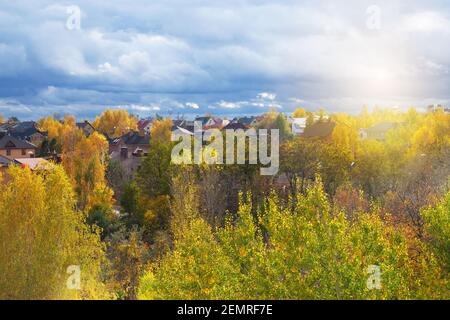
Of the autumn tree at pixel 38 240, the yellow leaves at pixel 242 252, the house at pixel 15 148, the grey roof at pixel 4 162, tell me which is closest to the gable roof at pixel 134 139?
the house at pixel 15 148

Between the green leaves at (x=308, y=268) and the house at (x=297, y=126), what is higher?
the house at (x=297, y=126)

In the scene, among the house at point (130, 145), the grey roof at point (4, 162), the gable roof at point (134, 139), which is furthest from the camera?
the gable roof at point (134, 139)

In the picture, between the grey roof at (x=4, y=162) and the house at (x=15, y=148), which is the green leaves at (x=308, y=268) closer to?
the grey roof at (x=4, y=162)

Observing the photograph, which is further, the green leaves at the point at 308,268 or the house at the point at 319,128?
the house at the point at 319,128

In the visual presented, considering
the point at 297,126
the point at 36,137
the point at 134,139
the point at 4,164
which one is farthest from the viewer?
the point at 297,126

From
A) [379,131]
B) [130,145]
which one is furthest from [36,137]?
[379,131]

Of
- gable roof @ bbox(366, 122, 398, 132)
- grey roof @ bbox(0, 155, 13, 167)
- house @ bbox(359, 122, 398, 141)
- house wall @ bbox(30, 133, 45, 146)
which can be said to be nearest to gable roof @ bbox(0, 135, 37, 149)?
grey roof @ bbox(0, 155, 13, 167)

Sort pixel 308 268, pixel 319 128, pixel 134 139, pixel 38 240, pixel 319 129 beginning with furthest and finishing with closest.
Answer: pixel 134 139
pixel 319 128
pixel 319 129
pixel 38 240
pixel 308 268

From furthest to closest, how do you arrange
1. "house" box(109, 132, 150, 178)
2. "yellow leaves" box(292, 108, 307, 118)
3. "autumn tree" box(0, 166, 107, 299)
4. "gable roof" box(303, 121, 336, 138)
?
1. "yellow leaves" box(292, 108, 307, 118)
2. "gable roof" box(303, 121, 336, 138)
3. "house" box(109, 132, 150, 178)
4. "autumn tree" box(0, 166, 107, 299)

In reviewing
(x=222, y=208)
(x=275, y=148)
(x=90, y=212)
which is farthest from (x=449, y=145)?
(x=90, y=212)

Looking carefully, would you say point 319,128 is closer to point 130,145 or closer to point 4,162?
point 130,145

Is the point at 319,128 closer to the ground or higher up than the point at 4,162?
higher up

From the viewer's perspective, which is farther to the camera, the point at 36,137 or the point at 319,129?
the point at 36,137

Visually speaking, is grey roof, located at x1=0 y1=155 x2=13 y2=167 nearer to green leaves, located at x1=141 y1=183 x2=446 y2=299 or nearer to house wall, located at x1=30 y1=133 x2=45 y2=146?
green leaves, located at x1=141 y1=183 x2=446 y2=299
